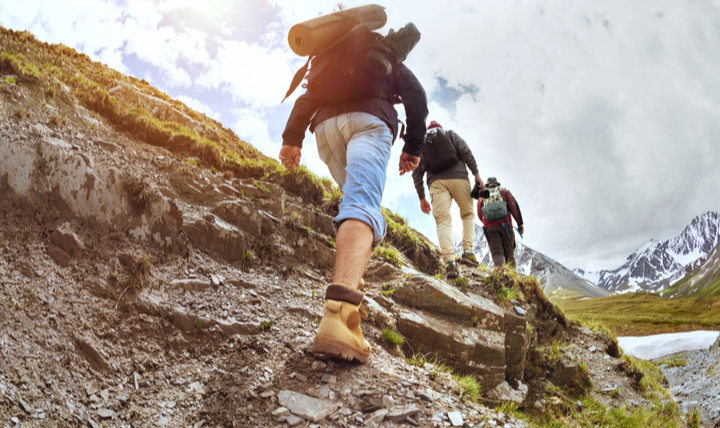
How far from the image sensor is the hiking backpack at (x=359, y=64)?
2.94 meters

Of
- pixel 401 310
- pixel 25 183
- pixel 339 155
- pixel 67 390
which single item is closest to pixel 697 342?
pixel 401 310

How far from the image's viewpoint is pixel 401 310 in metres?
5.01

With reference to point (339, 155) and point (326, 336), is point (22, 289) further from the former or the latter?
point (339, 155)

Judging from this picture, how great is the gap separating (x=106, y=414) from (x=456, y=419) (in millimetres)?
2275

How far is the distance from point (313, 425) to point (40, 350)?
2057mm

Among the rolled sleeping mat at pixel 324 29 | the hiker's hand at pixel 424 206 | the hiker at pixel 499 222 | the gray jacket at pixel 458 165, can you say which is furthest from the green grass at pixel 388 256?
the rolled sleeping mat at pixel 324 29

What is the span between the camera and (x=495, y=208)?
349 inches

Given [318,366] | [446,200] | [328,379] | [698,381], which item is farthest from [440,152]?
[698,381]

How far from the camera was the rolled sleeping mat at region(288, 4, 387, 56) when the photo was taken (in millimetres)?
2922

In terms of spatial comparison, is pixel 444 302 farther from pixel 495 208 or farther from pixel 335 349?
pixel 495 208

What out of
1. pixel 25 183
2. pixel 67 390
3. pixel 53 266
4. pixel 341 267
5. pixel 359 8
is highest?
pixel 359 8

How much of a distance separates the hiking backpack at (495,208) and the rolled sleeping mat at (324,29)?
7002 millimetres

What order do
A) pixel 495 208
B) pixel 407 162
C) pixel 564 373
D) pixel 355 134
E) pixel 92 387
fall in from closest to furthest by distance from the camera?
pixel 92 387 < pixel 355 134 < pixel 407 162 < pixel 564 373 < pixel 495 208

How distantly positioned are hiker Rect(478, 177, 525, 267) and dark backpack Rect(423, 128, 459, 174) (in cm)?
171
